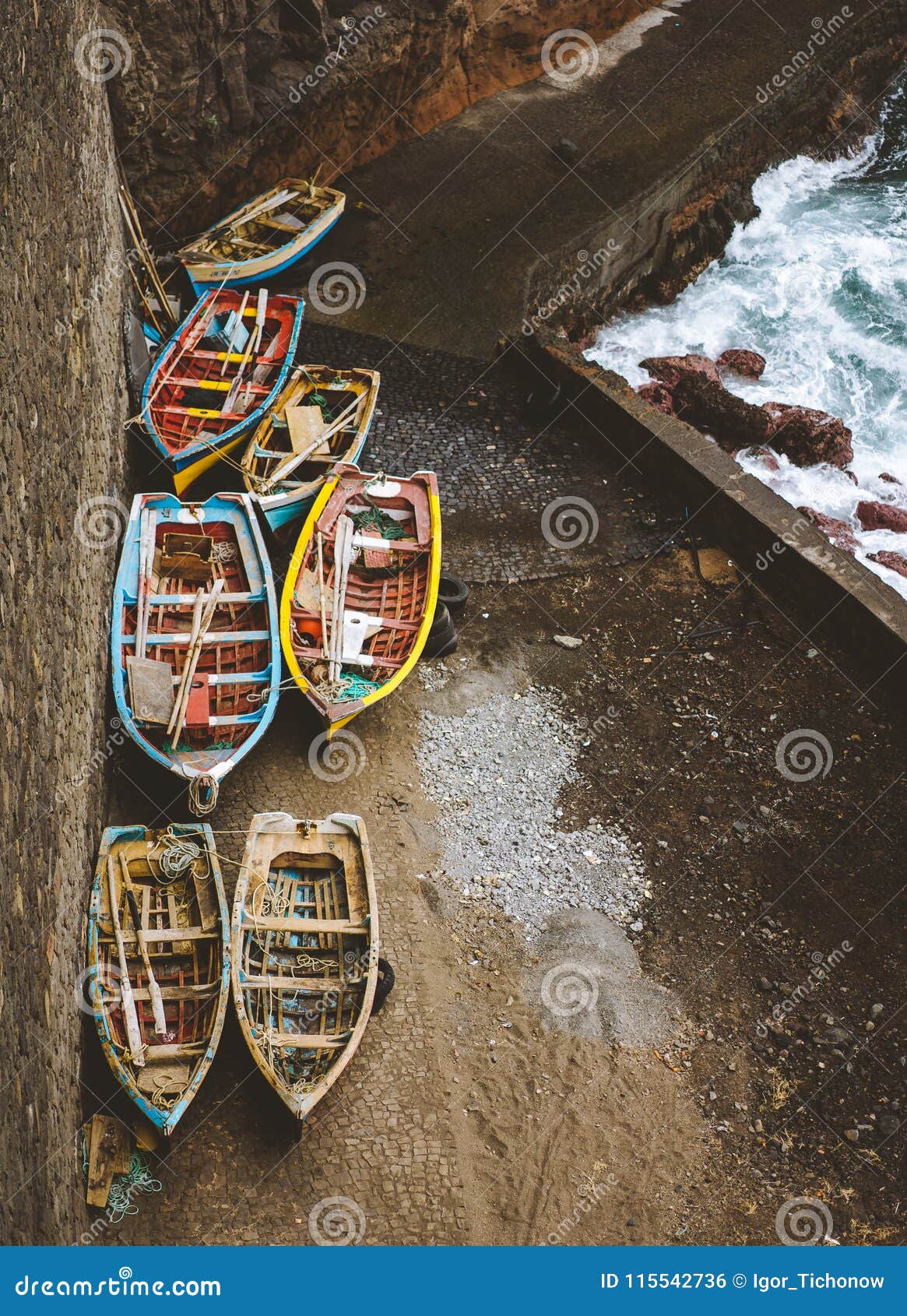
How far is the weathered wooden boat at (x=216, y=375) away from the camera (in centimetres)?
1080

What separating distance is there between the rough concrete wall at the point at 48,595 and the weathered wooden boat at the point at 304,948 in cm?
115

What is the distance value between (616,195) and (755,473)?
4408 mm

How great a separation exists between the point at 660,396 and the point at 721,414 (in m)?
0.82

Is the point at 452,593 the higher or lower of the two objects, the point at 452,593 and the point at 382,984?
the higher

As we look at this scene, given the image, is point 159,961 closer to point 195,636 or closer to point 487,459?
point 195,636

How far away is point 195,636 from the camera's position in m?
9.21

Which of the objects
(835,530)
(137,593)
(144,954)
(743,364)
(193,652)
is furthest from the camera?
(743,364)

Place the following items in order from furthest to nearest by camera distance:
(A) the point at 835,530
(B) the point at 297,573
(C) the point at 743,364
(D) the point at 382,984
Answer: (C) the point at 743,364, (A) the point at 835,530, (B) the point at 297,573, (D) the point at 382,984

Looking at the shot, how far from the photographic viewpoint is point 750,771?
9.70 m

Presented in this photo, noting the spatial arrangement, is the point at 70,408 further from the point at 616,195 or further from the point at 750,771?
the point at 616,195

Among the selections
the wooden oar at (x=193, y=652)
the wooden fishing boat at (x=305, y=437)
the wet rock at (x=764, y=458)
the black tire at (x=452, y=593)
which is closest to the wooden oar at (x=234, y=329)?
the wooden fishing boat at (x=305, y=437)

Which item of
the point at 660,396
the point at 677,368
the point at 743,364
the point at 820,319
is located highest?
the point at 820,319

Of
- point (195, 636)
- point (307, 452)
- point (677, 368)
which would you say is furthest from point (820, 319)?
point (195, 636)

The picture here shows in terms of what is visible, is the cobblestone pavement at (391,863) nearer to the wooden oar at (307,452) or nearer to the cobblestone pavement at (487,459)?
the cobblestone pavement at (487,459)
